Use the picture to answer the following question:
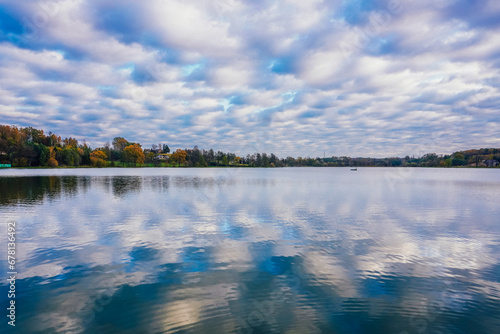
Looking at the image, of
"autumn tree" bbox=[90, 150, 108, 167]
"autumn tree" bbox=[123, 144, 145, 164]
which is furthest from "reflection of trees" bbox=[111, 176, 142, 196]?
"autumn tree" bbox=[123, 144, 145, 164]

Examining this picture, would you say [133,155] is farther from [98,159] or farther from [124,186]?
[124,186]

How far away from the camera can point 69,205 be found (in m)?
26.0

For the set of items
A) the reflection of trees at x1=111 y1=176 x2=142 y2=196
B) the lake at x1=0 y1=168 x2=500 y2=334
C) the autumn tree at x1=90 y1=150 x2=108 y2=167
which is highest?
the autumn tree at x1=90 y1=150 x2=108 y2=167

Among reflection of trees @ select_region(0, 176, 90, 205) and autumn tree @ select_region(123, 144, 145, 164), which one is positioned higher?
autumn tree @ select_region(123, 144, 145, 164)

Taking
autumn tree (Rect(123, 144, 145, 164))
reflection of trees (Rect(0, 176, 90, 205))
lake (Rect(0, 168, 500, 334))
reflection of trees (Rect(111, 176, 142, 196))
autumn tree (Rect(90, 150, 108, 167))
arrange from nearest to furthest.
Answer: lake (Rect(0, 168, 500, 334)), reflection of trees (Rect(0, 176, 90, 205)), reflection of trees (Rect(111, 176, 142, 196)), autumn tree (Rect(90, 150, 108, 167)), autumn tree (Rect(123, 144, 145, 164))

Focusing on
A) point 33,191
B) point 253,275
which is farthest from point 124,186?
point 253,275

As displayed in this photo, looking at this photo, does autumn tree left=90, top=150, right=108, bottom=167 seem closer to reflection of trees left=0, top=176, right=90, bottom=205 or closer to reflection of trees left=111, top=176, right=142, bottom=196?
reflection of trees left=111, top=176, right=142, bottom=196

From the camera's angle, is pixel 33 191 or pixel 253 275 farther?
pixel 33 191

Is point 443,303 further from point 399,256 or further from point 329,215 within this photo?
point 329,215

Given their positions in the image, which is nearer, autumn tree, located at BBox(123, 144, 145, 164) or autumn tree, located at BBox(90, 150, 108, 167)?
autumn tree, located at BBox(90, 150, 108, 167)

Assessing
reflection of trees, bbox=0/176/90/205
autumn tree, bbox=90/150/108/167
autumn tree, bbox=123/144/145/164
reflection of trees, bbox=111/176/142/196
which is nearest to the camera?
reflection of trees, bbox=0/176/90/205

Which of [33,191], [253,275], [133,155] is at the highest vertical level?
[133,155]

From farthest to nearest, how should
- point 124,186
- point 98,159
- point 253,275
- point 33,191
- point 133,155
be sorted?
point 133,155 < point 98,159 < point 124,186 < point 33,191 < point 253,275

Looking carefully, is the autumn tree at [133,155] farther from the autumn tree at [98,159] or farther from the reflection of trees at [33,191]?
the reflection of trees at [33,191]
